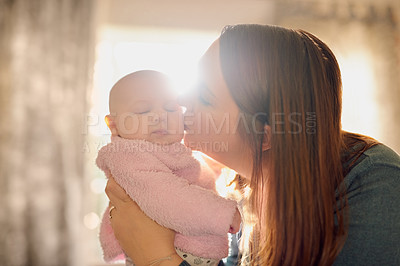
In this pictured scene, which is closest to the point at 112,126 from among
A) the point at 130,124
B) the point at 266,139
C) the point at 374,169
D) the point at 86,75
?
the point at 130,124

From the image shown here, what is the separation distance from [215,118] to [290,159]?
0.24m

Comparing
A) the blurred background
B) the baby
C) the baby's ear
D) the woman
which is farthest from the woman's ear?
the blurred background

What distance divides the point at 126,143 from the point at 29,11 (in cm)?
242

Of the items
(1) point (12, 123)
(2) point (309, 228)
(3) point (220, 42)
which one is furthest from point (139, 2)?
(2) point (309, 228)

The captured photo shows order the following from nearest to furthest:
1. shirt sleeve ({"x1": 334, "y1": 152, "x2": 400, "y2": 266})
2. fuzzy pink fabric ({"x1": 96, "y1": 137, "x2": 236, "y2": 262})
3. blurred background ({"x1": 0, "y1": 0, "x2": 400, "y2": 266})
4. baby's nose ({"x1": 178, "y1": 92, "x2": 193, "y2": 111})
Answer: shirt sleeve ({"x1": 334, "y1": 152, "x2": 400, "y2": 266}) → fuzzy pink fabric ({"x1": 96, "y1": 137, "x2": 236, "y2": 262}) → baby's nose ({"x1": 178, "y1": 92, "x2": 193, "y2": 111}) → blurred background ({"x1": 0, "y1": 0, "x2": 400, "y2": 266})

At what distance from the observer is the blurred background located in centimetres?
283

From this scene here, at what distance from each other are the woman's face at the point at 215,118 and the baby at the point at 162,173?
3.2 inches

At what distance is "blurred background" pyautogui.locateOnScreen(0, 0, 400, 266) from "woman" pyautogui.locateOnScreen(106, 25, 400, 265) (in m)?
1.84

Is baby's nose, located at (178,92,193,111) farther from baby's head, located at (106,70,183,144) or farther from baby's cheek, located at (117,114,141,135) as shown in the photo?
baby's cheek, located at (117,114,141,135)

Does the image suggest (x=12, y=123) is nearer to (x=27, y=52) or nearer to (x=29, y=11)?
(x=27, y=52)

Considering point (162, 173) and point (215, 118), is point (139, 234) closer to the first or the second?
point (162, 173)

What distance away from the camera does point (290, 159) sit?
0.95 meters

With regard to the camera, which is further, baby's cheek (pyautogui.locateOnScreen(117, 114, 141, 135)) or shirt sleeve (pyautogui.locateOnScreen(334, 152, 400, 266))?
baby's cheek (pyautogui.locateOnScreen(117, 114, 141, 135))

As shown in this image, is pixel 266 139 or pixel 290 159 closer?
pixel 290 159
